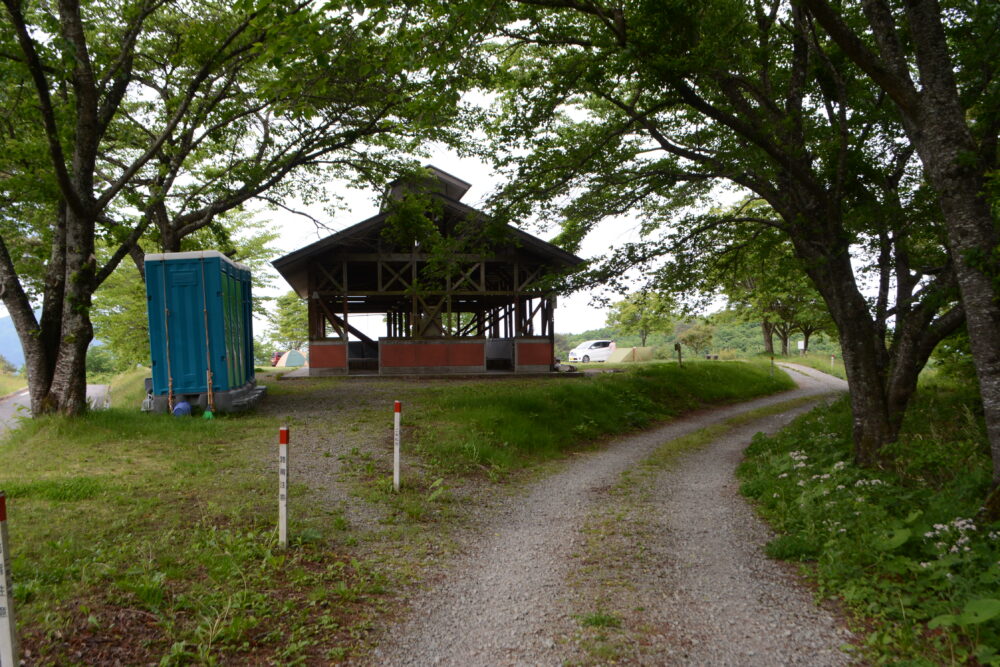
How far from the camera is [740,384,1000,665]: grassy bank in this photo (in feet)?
12.4

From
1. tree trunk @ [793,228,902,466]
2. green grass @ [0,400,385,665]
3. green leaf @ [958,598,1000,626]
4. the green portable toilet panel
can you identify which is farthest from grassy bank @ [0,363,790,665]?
tree trunk @ [793,228,902,466]

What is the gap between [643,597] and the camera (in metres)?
4.57

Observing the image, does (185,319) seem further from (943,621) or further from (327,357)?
(943,621)

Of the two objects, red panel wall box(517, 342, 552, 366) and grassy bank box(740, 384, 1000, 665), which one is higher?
red panel wall box(517, 342, 552, 366)

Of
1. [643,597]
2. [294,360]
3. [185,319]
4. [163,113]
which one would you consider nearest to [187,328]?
[185,319]

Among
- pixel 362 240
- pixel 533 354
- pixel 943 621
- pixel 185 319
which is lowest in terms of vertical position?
pixel 943 621

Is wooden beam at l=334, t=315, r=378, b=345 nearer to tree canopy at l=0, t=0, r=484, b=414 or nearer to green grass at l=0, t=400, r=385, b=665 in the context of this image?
tree canopy at l=0, t=0, r=484, b=414

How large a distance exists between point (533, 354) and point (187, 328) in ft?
42.5

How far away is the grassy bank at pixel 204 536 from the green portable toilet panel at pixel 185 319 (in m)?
0.87

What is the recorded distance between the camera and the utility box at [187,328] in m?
11.6

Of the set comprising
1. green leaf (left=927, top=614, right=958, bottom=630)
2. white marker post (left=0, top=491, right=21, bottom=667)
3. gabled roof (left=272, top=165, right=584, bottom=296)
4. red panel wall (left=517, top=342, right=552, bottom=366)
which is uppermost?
gabled roof (left=272, top=165, right=584, bottom=296)

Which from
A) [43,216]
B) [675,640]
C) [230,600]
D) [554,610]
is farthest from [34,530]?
[43,216]

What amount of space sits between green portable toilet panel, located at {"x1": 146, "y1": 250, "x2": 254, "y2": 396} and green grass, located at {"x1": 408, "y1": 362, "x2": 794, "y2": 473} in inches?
159

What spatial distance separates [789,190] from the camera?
904cm
